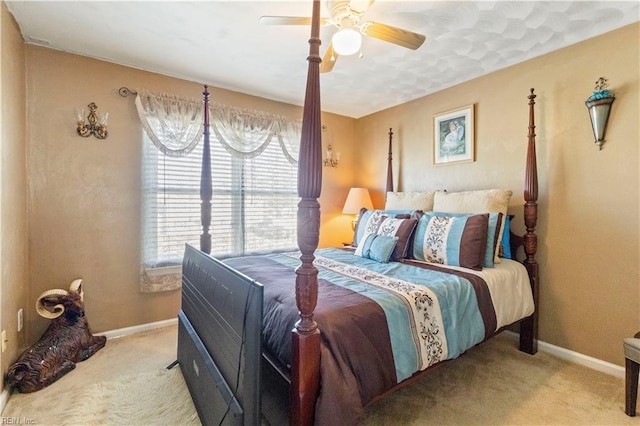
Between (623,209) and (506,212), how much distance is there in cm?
70

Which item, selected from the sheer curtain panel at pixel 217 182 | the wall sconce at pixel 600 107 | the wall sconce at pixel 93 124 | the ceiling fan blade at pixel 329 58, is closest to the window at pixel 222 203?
the sheer curtain panel at pixel 217 182

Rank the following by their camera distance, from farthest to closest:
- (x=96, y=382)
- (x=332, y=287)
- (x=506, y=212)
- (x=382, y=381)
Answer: (x=506, y=212), (x=96, y=382), (x=332, y=287), (x=382, y=381)

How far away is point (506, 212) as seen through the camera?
8.41 ft

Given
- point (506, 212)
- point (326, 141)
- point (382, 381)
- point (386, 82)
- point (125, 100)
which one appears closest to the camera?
point (382, 381)

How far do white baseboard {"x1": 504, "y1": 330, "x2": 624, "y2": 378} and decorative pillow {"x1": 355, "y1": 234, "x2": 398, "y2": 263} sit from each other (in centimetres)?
149

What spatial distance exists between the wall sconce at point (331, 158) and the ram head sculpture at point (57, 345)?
2.90 metres

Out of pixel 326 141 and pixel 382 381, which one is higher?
pixel 326 141

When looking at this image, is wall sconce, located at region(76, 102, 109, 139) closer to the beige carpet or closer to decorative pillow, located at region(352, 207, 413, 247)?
the beige carpet

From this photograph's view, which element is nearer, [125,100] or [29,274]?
[29,274]

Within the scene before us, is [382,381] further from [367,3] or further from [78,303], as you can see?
[78,303]

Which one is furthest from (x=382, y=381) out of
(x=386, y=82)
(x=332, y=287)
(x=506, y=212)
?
(x=386, y=82)

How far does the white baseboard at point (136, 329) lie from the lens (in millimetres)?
2686

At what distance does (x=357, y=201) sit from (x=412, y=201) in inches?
34.7

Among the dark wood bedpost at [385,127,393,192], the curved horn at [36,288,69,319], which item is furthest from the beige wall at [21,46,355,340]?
the dark wood bedpost at [385,127,393,192]
